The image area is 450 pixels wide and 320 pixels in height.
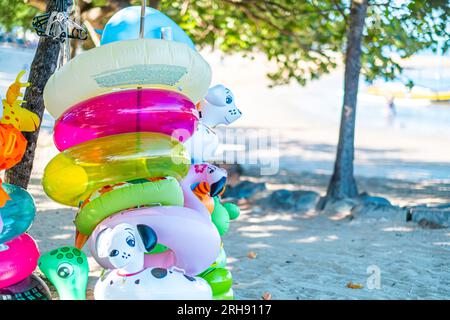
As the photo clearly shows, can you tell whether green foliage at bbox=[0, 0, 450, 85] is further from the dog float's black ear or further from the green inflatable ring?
the dog float's black ear

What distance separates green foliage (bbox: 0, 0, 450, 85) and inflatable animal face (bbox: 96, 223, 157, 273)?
21.6ft

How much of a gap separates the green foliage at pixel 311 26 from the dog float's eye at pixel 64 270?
6.65 meters

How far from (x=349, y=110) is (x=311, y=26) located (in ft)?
5.36

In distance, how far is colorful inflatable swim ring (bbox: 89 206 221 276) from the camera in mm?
3904

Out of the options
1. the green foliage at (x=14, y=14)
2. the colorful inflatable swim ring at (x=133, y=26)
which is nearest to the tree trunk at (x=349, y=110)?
the green foliage at (x=14, y=14)

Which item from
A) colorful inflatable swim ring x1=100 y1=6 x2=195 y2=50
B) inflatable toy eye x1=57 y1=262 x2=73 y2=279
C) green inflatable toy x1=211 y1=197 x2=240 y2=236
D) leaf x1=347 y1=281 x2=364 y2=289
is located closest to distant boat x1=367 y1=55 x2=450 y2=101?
leaf x1=347 y1=281 x2=364 y2=289

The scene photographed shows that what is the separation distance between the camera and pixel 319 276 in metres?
6.21

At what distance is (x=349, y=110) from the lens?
33.6 ft

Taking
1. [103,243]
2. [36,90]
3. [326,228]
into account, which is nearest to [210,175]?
[103,243]

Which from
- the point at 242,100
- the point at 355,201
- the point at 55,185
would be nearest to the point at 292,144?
the point at 355,201

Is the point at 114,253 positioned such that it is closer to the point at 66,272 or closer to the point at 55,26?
the point at 66,272

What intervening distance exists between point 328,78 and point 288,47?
26.5 metres

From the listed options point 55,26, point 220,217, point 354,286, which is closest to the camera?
point 55,26

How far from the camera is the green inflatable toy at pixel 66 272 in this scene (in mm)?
3842
